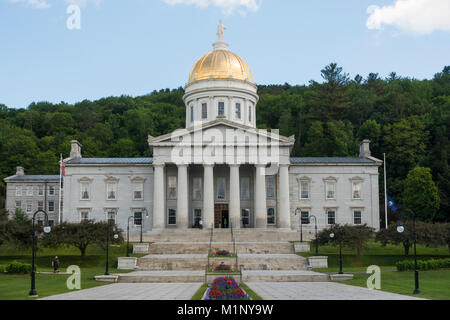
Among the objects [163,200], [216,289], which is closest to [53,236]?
[163,200]

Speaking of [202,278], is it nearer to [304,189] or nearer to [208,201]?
[208,201]

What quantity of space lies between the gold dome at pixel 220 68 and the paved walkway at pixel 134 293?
4417 cm

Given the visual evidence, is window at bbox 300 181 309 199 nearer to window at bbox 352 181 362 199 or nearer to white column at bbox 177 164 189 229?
window at bbox 352 181 362 199

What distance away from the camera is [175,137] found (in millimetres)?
60219

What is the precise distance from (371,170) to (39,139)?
75038 millimetres

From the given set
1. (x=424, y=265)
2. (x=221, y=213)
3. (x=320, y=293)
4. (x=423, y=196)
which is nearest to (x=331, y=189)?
(x=221, y=213)

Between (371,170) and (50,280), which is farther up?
(371,170)

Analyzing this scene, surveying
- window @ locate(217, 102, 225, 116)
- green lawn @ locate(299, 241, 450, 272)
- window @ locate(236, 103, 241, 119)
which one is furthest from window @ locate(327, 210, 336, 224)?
window @ locate(217, 102, 225, 116)

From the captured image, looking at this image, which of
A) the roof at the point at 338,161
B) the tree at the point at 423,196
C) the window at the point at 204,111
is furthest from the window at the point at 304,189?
the tree at the point at 423,196

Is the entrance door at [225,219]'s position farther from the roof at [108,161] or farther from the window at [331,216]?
the window at [331,216]

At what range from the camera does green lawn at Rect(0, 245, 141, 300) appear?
86.0 feet

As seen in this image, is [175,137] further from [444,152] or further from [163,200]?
[444,152]

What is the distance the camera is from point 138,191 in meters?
65.6

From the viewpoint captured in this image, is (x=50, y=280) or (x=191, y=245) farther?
(x=191, y=245)
